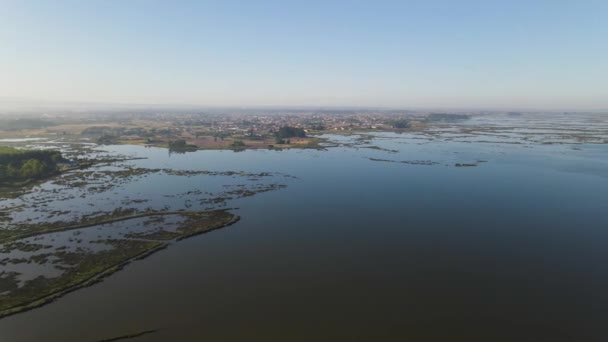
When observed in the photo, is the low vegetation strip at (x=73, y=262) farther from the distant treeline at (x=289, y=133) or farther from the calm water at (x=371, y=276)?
the distant treeline at (x=289, y=133)

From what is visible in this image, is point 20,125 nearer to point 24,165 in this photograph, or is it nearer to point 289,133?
point 289,133

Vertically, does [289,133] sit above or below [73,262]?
above

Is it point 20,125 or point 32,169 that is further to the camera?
point 20,125

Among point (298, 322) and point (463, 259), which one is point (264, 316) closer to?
point (298, 322)

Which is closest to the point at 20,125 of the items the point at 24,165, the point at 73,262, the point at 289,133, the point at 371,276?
the point at 289,133

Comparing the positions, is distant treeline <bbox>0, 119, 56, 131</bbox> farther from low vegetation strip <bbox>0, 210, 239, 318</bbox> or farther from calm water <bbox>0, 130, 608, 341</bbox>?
calm water <bbox>0, 130, 608, 341</bbox>

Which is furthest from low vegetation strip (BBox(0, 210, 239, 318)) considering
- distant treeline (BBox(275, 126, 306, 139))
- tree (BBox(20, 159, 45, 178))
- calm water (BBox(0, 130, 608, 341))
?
distant treeline (BBox(275, 126, 306, 139))
